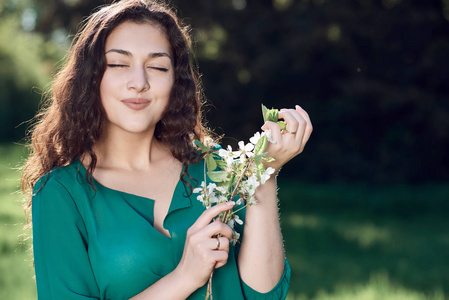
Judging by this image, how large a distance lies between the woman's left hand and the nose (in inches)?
18.4

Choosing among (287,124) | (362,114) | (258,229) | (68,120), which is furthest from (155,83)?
(362,114)

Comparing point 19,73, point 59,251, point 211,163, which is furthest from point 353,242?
point 19,73

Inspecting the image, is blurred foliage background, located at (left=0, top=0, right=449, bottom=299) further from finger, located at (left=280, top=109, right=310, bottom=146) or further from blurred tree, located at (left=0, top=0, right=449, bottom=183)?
finger, located at (left=280, top=109, right=310, bottom=146)

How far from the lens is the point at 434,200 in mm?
11430

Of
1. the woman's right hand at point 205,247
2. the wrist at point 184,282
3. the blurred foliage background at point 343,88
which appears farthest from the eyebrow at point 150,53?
the blurred foliage background at point 343,88

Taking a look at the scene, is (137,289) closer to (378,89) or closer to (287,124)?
(287,124)

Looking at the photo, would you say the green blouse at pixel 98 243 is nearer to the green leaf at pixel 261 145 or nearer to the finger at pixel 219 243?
the finger at pixel 219 243

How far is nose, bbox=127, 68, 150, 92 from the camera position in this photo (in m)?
2.08

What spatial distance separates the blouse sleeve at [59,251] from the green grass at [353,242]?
1.70 meters

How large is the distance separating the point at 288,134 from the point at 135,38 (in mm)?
683

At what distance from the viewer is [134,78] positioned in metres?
2.09

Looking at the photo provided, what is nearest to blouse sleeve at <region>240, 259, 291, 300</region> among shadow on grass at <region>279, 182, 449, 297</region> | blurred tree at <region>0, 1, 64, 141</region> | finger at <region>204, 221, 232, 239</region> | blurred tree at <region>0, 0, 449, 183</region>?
finger at <region>204, 221, 232, 239</region>

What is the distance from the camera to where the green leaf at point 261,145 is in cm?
185

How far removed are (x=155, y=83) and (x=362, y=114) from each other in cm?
1114
